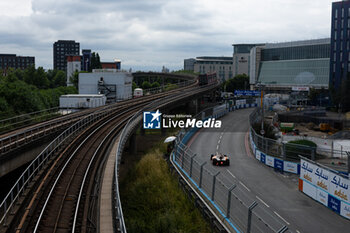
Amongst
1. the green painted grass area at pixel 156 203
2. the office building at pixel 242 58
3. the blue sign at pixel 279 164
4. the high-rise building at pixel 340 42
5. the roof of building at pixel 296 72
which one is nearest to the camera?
the green painted grass area at pixel 156 203

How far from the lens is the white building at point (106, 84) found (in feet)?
323

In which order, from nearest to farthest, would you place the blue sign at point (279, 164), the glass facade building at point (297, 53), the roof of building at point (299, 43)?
the blue sign at point (279, 164), the roof of building at point (299, 43), the glass facade building at point (297, 53)

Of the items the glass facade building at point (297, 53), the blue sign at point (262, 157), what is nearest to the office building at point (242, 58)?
the glass facade building at point (297, 53)

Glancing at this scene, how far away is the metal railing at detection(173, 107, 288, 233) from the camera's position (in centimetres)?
1644

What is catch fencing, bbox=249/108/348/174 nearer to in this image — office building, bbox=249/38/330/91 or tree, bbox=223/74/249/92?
office building, bbox=249/38/330/91

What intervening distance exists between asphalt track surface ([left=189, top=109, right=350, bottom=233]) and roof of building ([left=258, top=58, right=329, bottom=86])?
80687 millimetres

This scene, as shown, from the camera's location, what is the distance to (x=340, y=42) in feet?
326

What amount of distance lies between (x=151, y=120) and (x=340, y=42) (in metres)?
68.2

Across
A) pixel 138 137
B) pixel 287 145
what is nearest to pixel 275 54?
pixel 138 137

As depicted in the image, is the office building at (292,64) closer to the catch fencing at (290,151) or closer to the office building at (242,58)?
the office building at (242,58)

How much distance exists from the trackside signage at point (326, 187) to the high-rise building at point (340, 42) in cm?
8117

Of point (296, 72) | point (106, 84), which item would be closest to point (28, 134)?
point (106, 84)

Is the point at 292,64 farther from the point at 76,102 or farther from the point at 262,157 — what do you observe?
the point at 262,157

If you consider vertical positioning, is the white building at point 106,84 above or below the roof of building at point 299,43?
below
